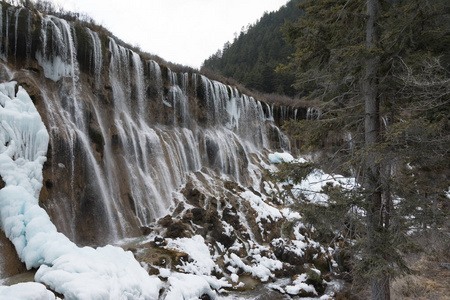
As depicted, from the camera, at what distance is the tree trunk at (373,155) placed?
4301 mm

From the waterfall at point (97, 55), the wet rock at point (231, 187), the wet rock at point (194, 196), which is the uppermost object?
the waterfall at point (97, 55)

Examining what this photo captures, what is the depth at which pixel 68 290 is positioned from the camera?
440 cm

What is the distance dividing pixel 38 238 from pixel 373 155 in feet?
25.1

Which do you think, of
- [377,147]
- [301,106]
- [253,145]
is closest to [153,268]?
[377,147]

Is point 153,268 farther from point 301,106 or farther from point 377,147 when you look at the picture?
point 301,106

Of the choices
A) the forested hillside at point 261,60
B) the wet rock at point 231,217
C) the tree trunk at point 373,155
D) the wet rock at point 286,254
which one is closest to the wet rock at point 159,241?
the wet rock at point 231,217

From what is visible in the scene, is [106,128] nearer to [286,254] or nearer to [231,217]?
[231,217]

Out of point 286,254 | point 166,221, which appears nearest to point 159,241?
point 166,221

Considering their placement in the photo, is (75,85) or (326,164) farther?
(75,85)

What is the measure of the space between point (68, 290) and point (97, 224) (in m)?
5.66

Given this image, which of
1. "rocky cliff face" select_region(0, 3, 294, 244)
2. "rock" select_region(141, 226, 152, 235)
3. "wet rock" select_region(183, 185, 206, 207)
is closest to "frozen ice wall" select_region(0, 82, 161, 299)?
"rocky cliff face" select_region(0, 3, 294, 244)

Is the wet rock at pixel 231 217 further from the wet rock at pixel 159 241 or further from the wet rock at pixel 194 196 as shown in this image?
the wet rock at pixel 159 241

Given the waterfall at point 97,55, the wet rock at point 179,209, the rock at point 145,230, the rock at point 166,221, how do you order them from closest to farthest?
the rock at point 145,230
the rock at point 166,221
the wet rock at point 179,209
the waterfall at point 97,55

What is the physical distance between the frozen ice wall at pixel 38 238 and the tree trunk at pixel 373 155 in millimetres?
5194
